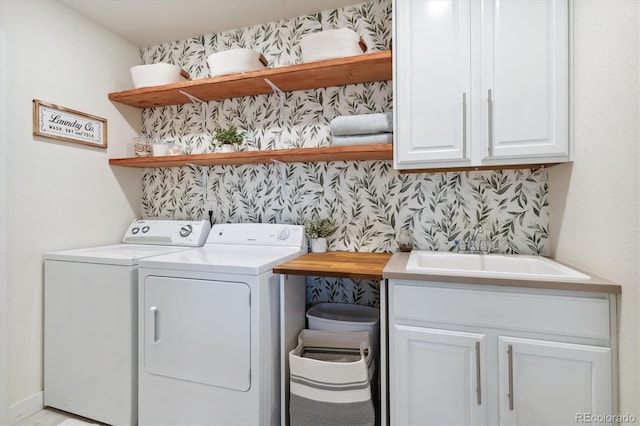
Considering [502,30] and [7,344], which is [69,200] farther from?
[502,30]

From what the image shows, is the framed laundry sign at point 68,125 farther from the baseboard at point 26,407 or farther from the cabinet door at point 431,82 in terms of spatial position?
the cabinet door at point 431,82

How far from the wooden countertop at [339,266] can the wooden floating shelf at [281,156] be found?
0.60 meters

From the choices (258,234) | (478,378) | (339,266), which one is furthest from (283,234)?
(478,378)

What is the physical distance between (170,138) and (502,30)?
2.37 meters

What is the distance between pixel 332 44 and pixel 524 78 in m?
1.01

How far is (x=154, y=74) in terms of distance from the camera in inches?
90.4

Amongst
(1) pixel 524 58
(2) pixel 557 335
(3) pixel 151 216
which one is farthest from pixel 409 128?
(3) pixel 151 216

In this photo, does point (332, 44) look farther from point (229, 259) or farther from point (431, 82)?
point (229, 259)

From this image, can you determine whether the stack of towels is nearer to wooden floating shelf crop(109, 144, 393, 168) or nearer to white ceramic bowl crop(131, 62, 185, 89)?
wooden floating shelf crop(109, 144, 393, 168)

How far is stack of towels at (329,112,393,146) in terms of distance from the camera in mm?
1786

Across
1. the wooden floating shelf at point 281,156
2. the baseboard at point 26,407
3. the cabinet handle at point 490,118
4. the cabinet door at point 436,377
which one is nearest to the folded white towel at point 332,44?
the wooden floating shelf at point 281,156

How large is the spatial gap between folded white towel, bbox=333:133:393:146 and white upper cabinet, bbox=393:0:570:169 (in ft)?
0.34

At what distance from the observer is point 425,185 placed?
79.3 inches

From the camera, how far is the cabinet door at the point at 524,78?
1459 millimetres
